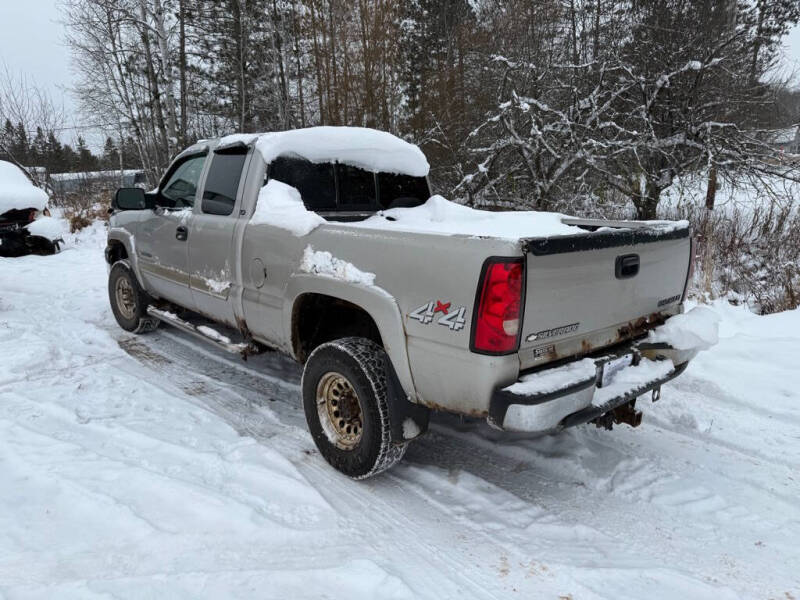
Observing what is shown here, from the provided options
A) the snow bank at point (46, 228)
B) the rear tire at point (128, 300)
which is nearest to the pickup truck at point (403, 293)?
the rear tire at point (128, 300)

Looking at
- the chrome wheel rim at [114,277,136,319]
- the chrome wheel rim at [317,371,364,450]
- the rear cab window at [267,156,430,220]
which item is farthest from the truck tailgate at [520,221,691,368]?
the chrome wheel rim at [114,277,136,319]

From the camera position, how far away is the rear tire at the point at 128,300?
5.27 metres

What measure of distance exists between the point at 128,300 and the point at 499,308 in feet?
16.2

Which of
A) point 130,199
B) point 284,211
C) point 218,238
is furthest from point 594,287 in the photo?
point 130,199

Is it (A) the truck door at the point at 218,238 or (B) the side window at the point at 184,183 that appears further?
(B) the side window at the point at 184,183

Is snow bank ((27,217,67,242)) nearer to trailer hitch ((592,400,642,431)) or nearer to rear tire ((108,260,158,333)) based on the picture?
rear tire ((108,260,158,333))

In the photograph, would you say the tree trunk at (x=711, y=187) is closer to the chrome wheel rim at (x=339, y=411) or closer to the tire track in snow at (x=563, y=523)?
the tire track in snow at (x=563, y=523)

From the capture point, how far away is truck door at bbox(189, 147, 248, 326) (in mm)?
3629

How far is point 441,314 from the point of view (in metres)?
2.27

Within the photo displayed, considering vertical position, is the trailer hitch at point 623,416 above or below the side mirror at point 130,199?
below

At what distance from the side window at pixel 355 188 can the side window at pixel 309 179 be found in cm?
8

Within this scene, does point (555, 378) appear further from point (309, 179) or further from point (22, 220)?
point (22, 220)

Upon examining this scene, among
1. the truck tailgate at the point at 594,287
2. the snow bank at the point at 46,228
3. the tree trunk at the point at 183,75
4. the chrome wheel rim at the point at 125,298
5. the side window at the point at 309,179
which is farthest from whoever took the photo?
the tree trunk at the point at 183,75

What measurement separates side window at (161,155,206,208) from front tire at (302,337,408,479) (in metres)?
2.23
